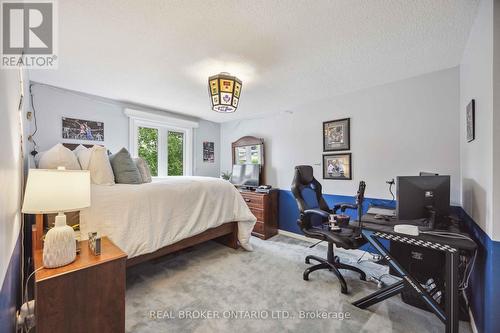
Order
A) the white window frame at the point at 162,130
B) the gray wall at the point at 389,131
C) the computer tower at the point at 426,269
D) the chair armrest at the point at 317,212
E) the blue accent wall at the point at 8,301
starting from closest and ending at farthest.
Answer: the blue accent wall at the point at 8,301 < the computer tower at the point at 426,269 < the chair armrest at the point at 317,212 < the gray wall at the point at 389,131 < the white window frame at the point at 162,130

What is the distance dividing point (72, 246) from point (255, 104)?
2.96m

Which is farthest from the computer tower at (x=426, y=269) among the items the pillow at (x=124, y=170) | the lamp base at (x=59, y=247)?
the pillow at (x=124, y=170)

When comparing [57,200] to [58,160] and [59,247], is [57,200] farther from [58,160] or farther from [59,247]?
[58,160]

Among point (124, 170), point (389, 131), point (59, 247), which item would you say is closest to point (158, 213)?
point (124, 170)

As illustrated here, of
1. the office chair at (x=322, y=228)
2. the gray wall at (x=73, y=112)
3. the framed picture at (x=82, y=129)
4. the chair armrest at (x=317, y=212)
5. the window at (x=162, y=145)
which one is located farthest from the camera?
the window at (x=162, y=145)

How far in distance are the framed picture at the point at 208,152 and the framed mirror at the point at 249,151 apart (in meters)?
0.53

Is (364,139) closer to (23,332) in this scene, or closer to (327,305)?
(327,305)

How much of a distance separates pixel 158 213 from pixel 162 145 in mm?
2261

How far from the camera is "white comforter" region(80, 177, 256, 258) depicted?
186 centimetres

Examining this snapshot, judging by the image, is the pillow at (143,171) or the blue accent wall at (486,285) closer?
the blue accent wall at (486,285)

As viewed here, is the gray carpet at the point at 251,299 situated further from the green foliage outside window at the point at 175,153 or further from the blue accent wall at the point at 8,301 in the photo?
the green foliage outside window at the point at 175,153

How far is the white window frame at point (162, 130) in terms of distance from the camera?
3.58 m

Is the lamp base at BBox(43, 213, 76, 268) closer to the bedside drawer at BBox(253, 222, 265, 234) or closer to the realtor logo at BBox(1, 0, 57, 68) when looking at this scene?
the realtor logo at BBox(1, 0, 57, 68)

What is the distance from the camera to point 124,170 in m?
2.26
